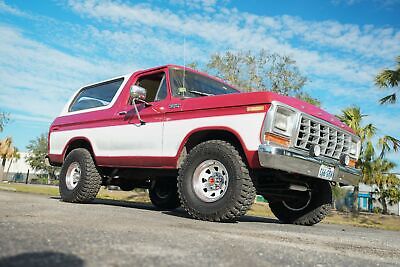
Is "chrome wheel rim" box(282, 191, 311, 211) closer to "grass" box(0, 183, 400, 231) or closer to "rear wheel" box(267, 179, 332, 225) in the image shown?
"rear wheel" box(267, 179, 332, 225)

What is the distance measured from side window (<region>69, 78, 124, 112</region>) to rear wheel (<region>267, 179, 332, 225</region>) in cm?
322

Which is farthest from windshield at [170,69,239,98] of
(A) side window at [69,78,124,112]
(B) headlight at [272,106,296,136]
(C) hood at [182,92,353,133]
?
(B) headlight at [272,106,296,136]

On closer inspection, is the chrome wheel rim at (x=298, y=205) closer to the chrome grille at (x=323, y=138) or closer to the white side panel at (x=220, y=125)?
the chrome grille at (x=323, y=138)

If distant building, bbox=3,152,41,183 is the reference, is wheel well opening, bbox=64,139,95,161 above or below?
above

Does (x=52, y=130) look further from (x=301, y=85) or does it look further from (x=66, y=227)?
(x=301, y=85)

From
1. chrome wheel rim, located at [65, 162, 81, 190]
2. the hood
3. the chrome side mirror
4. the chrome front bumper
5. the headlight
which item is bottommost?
chrome wheel rim, located at [65, 162, 81, 190]

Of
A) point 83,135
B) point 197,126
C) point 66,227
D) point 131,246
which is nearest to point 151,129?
point 197,126

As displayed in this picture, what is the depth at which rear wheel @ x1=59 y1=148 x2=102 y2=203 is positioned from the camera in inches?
233

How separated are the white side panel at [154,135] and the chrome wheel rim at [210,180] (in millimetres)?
449

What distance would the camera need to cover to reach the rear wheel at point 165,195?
7242mm

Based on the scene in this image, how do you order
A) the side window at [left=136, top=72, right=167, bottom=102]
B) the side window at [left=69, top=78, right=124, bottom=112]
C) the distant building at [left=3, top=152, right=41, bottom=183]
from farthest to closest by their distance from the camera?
1. the distant building at [left=3, top=152, right=41, bottom=183]
2. the side window at [left=69, top=78, right=124, bottom=112]
3. the side window at [left=136, top=72, right=167, bottom=102]

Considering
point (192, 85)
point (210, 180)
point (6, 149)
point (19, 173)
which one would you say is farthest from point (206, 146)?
point (19, 173)

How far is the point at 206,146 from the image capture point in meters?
4.42

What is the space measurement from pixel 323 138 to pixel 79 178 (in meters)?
3.80
